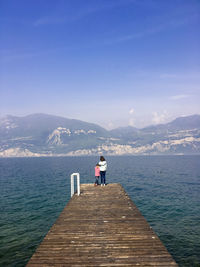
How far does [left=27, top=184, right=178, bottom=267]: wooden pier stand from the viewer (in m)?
7.87

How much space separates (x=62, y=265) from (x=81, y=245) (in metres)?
1.77

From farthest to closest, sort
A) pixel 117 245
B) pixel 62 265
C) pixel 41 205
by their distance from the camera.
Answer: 1. pixel 41 205
2. pixel 117 245
3. pixel 62 265

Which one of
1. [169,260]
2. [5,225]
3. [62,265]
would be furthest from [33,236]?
[169,260]

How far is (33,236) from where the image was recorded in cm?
1962

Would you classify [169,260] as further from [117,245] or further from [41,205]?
[41,205]

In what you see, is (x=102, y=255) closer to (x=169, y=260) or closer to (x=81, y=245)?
(x=81, y=245)

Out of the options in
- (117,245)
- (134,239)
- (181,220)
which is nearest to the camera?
(117,245)

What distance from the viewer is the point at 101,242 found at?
952 cm

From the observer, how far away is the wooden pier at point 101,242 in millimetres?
7871

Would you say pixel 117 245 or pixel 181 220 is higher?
pixel 117 245

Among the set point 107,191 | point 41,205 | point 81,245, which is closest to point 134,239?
point 81,245

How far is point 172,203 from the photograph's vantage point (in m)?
32.9

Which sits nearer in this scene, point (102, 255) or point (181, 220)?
point (102, 255)

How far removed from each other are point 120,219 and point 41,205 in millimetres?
22023
